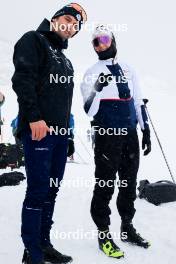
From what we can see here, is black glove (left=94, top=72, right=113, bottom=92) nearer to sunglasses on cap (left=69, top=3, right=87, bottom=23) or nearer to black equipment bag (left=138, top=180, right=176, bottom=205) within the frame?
sunglasses on cap (left=69, top=3, right=87, bottom=23)

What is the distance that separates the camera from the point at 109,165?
14.7 feet

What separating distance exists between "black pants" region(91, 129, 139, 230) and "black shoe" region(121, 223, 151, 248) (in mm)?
130

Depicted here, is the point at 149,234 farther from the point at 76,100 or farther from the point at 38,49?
the point at 76,100

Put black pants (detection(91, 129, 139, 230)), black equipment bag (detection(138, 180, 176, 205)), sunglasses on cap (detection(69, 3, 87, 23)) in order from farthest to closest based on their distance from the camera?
black equipment bag (detection(138, 180, 176, 205)) < black pants (detection(91, 129, 139, 230)) < sunglasses on cap (detection(69, 3, 87, 23))

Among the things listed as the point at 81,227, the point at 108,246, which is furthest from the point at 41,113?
the point at 81,227

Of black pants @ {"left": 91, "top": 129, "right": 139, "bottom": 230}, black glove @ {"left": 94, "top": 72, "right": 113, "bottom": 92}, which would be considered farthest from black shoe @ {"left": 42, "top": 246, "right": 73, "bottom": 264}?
black glove @ {"left": 94, "top": 72, "right": 113, "bottom": 92}

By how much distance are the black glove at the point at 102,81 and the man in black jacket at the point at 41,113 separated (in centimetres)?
65

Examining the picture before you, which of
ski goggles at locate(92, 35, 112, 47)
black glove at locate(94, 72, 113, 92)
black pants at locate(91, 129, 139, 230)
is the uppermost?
ski goggles at locate(92, 35, 112, 47)

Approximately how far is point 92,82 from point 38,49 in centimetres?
115

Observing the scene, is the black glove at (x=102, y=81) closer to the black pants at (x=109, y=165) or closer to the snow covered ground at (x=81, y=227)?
the black pants at (x=109, y=165)

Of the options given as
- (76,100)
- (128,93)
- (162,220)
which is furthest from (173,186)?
(76,100)

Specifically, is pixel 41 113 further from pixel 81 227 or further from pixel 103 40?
pixel 81 227

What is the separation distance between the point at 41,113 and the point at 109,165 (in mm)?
1251

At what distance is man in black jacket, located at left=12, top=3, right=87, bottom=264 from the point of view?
3.46 metres
